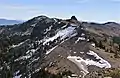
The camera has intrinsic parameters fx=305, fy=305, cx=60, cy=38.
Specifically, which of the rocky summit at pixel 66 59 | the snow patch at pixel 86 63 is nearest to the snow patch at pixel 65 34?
the rocky summit at pixel 66 59

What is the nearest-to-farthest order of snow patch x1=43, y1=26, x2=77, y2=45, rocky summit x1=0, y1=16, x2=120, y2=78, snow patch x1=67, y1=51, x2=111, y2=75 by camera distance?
rocky summit x1=0, y1=16, x2=120, y2=78, snow patch x1=67, y1=51, x2=111, y2=75, snow patch x1=43, y1=26, x2=77, y2=45

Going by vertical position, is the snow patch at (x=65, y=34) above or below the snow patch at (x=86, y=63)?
below

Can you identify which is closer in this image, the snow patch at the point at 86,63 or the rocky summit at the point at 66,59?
the rocky summit at the point at 66,59

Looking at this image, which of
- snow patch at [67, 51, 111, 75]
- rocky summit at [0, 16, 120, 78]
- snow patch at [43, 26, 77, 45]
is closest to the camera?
rocky summit at [0, 16, 120, 78]

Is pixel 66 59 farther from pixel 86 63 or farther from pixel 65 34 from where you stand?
pixel 65 34

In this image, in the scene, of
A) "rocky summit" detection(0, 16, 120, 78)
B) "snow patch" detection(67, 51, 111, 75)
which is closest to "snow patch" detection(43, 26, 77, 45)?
"rocky summit" detection(0, 16, 120, 78)

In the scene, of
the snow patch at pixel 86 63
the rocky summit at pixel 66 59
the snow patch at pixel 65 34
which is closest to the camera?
the rocky summit at pixel 66 59

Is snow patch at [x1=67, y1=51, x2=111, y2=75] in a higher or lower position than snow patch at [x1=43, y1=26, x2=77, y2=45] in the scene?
higher

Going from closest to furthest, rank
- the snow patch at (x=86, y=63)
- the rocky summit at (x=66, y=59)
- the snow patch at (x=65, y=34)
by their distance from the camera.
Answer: the rocky summit at (x=66, y=59), the snow patch at (x=86, y=63), the snow patch at (x=65, y=34)

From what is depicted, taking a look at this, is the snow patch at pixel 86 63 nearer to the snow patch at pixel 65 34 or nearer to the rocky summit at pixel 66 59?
the rocky summit at pixel 66 59

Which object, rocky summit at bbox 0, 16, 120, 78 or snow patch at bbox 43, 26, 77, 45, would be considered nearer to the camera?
rocky summit at bbox 0, 16, 120, 78

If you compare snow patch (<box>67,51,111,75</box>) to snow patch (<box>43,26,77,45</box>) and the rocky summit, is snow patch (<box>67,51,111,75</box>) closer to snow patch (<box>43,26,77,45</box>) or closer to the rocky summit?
the rocky summit

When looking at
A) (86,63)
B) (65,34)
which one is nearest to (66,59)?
(86,63)
